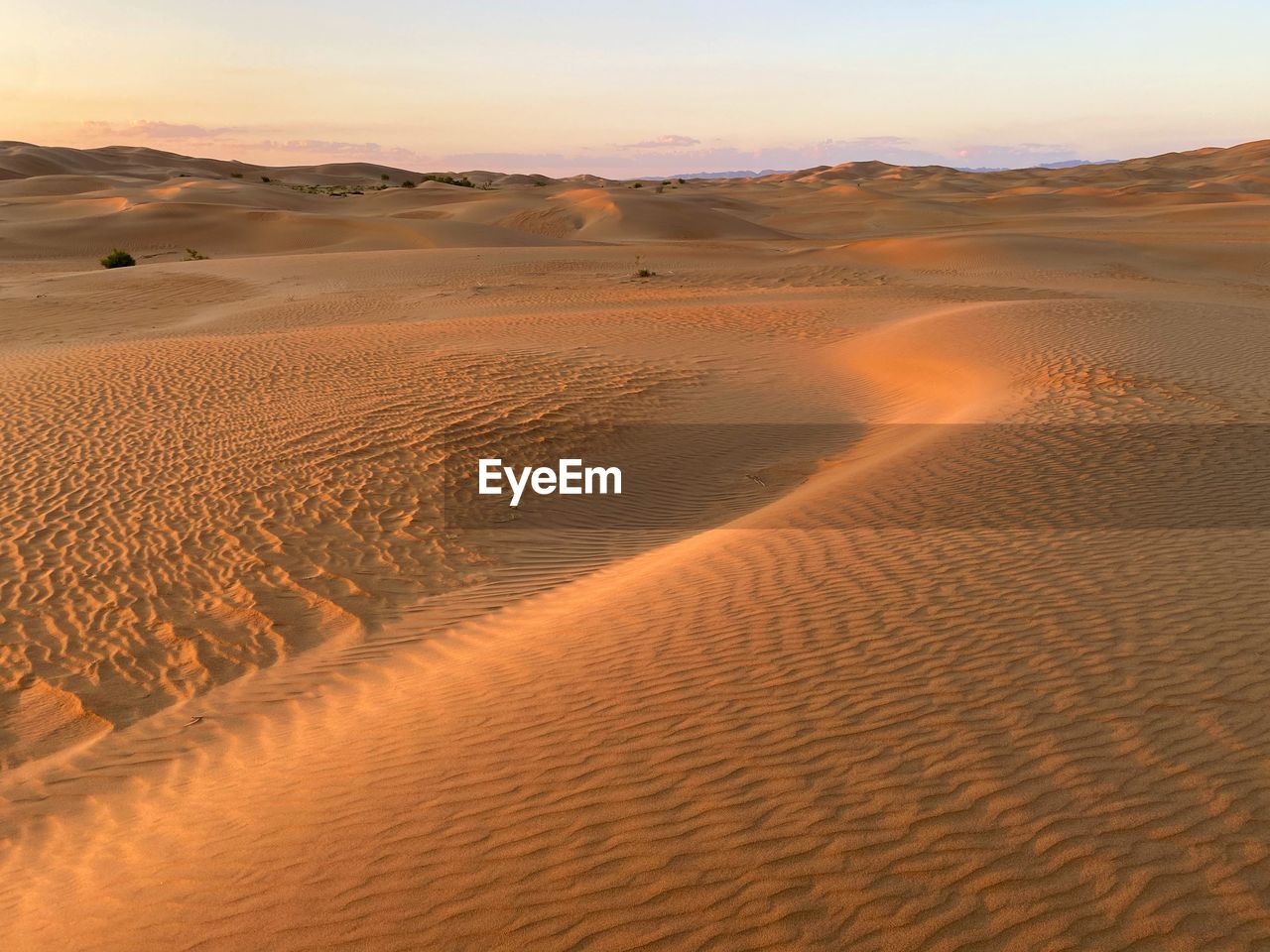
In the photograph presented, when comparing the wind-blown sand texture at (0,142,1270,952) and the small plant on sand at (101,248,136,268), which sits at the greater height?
the small plant on sand at (101,248,136,268)

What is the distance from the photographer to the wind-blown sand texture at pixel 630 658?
149 inches

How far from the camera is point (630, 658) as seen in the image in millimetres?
6082

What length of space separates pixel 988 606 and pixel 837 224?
174 ft

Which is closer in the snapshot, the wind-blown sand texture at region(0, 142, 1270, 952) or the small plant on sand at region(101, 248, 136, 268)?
the wind-blown sand texture at region(0, 142, 1270, 952)

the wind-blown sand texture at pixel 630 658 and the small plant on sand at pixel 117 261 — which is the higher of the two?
the small plant on sand at pixel 117 261

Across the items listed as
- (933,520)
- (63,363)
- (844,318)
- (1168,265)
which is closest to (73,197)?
(63,363)

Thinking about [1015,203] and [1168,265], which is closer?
[1168,265]

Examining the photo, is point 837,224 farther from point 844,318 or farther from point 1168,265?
point 844,318

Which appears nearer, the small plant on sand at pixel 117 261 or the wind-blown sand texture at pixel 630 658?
the wind-blown sand texture at pixel 630 658

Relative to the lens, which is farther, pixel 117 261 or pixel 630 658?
pixel 117 261

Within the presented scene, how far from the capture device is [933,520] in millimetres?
8422

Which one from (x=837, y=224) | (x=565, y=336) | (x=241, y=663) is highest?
(x=837, y=224)

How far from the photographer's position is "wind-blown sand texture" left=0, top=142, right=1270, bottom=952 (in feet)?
12.5

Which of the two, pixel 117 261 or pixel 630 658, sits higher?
pixel 117 261
